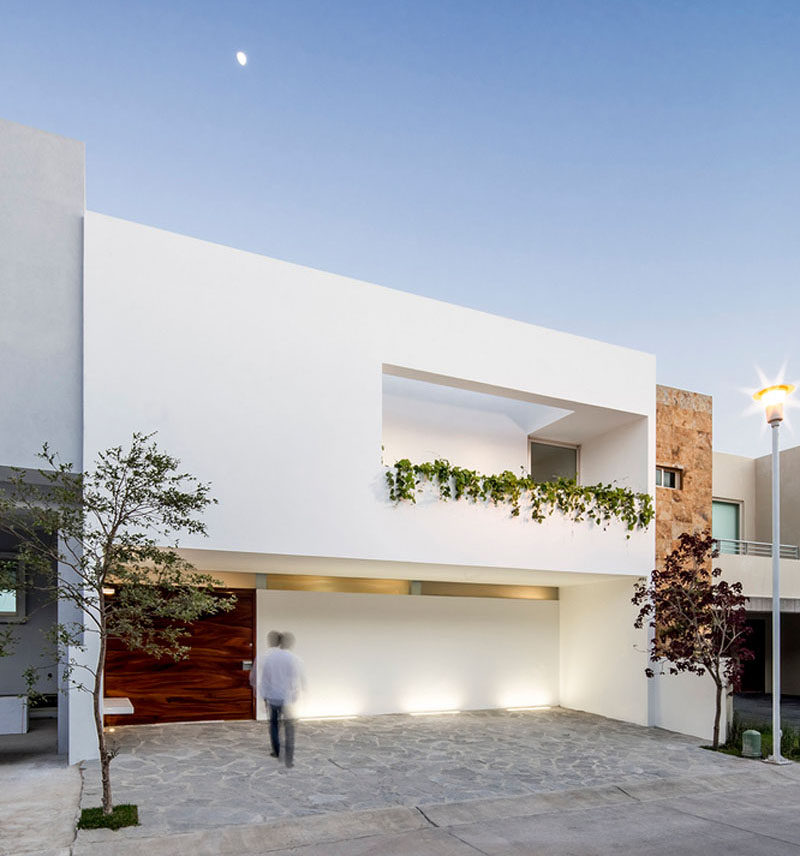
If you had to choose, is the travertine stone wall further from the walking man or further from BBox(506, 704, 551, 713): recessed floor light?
the walking man

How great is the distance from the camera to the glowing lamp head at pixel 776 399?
1009cm

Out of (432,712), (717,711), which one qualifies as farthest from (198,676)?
(717,711)

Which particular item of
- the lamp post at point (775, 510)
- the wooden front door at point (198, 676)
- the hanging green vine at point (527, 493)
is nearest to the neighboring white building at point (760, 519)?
the hanging green vine at point (527, 493)

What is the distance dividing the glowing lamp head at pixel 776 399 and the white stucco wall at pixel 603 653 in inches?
171

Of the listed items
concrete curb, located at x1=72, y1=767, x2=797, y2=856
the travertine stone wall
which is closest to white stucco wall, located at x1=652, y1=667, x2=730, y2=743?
the travertine stone wall

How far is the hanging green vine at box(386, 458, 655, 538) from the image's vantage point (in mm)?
10961

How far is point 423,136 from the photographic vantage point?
13.5 m

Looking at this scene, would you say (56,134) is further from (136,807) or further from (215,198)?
(136,807)

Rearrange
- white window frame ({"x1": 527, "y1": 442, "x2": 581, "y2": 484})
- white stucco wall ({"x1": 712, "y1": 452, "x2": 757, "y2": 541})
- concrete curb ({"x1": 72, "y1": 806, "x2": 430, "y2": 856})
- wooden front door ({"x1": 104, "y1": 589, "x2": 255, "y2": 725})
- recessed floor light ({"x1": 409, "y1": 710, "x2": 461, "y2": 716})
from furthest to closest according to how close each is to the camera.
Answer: white stucco wall ({"x1": 712, "y1": 452, "x2": 757, "y2": 541})
white window frame ({"x1": 527, "y1": 442, "x2": 581, "y2": 484})
recessed floor light ({"x1": 409, "y1": 710, "x2": 461, "y2": 716})
wooden front door ({"x1": 104, "y1": 589, "x2": 255, "y2": 725})
concrete curb ({"x1": 72, "y1": 806, "x2": 430, "y2": 856})

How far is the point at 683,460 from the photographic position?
13.6 m

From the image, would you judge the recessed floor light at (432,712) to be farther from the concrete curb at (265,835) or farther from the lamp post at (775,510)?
the concrete curb at (265,835)

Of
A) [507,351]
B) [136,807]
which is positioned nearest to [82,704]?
[136,807]

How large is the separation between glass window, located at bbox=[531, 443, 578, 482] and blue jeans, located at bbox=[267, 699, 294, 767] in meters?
7.67

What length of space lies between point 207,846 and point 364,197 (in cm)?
1222
